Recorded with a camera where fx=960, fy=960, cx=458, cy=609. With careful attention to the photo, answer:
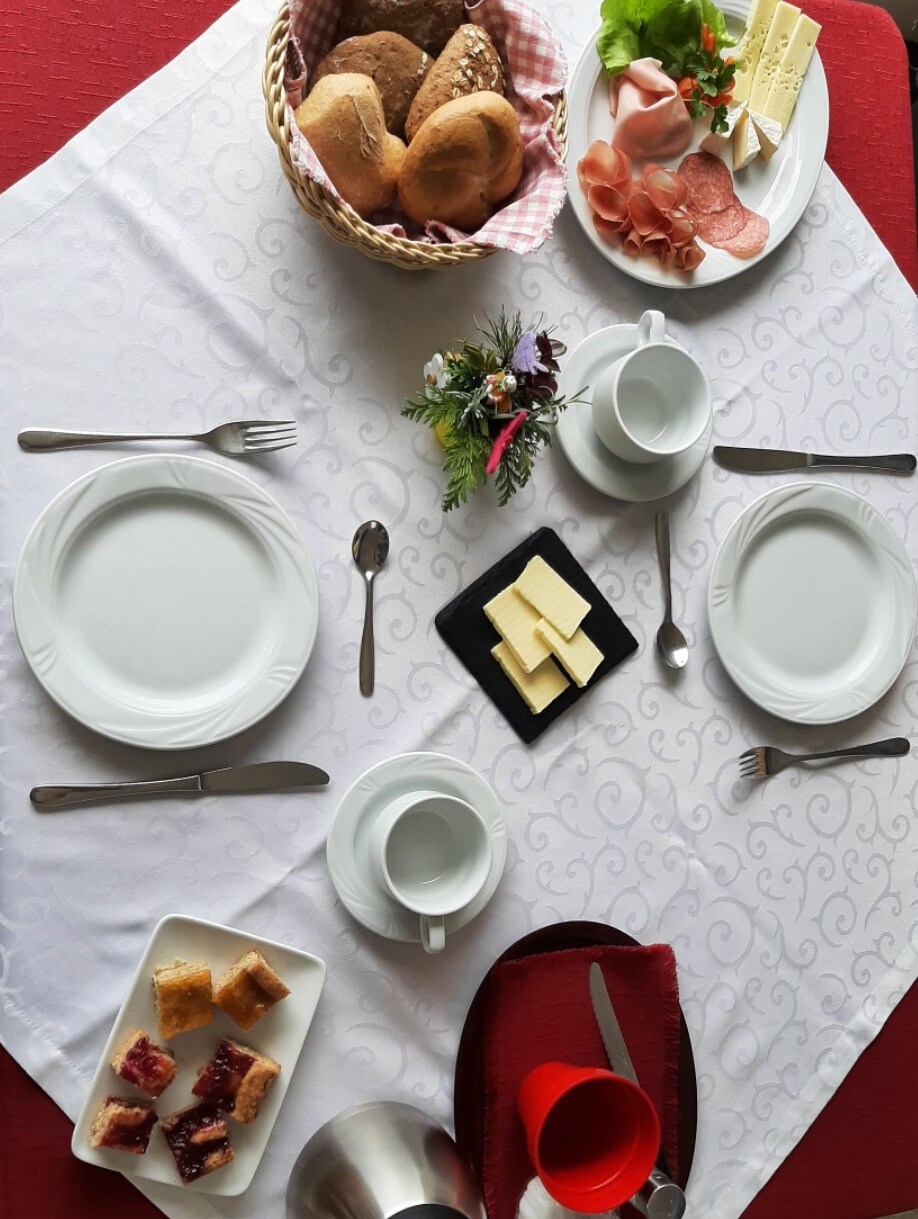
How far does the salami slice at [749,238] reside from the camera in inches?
44.6

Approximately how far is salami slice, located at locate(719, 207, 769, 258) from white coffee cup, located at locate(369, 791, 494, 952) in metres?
0.72

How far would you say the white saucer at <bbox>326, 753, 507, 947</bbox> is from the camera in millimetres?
977

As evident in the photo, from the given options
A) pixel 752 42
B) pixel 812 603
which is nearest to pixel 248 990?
pixel 812 603

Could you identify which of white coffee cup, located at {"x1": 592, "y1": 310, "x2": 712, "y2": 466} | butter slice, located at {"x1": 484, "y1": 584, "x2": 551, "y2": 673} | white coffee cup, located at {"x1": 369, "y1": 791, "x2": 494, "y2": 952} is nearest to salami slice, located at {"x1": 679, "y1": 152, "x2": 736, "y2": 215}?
white coffee cup, located at {"x1": 592, "y1": 310, "x2": 712, "y2": 466}

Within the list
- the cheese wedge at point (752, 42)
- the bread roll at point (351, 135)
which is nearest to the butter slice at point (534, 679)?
the bread roll at point (351, 135)

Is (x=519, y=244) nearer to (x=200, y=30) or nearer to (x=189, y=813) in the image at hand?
(x=200, y=30)

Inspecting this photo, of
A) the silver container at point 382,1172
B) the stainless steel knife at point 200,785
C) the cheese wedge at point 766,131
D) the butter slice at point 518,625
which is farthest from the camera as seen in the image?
the cheese wedge at point 766,131

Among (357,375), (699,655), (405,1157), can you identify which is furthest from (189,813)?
(699,655)

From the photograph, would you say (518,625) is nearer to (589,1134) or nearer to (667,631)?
(667,631)

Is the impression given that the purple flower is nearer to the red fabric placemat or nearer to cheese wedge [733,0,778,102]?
cheese wedge [733,0,778,102]

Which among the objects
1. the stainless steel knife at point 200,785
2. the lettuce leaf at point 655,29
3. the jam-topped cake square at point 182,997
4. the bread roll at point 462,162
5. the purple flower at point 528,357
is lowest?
the jam-topped cake square at point 182,997

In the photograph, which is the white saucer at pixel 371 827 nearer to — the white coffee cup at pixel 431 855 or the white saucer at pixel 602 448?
the white coffee cup at pixel 431 855

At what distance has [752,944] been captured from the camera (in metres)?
1.12

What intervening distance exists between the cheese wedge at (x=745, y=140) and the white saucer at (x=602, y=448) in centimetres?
25
